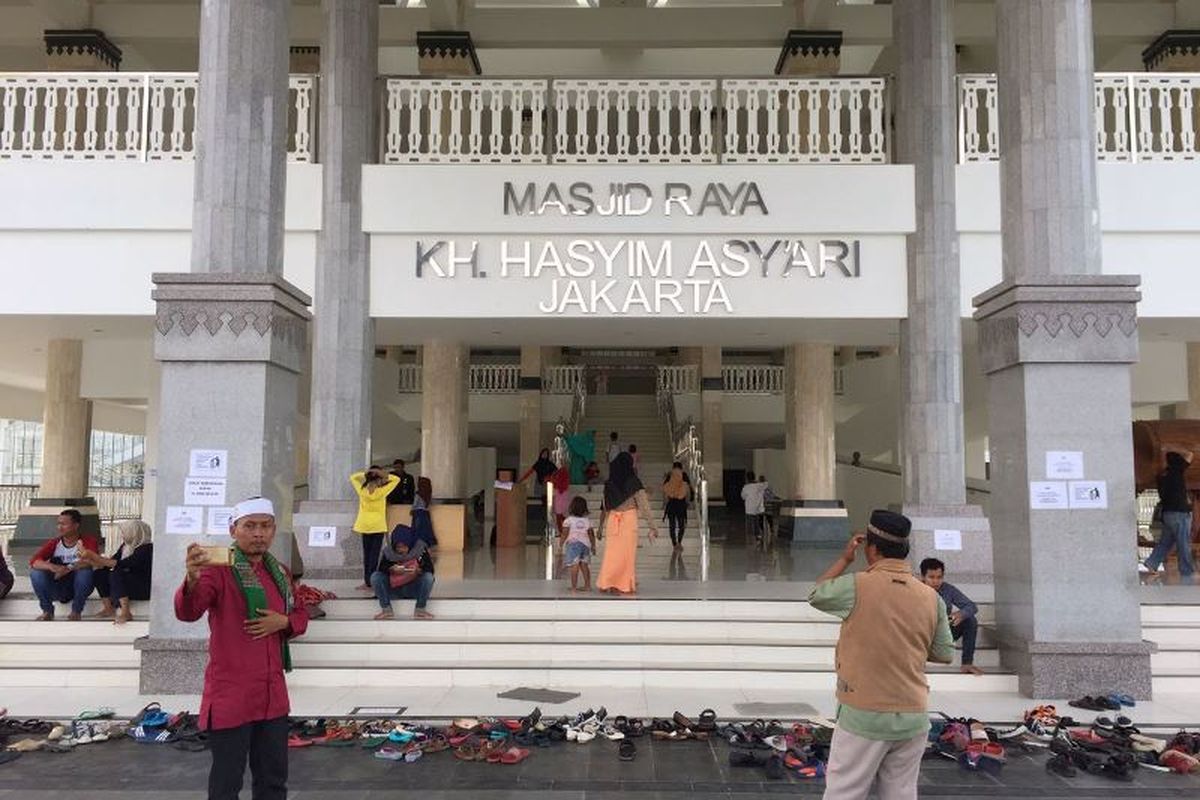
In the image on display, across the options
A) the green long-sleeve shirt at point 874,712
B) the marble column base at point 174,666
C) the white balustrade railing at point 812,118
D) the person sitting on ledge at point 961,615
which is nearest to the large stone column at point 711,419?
the white balustrade railing at point 812,118

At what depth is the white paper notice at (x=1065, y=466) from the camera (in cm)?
598

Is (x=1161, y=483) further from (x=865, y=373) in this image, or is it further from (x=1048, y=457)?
(x=865, y=373)

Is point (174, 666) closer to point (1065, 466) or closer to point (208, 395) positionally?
point (208, 395)

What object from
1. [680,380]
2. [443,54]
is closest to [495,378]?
[680,380]

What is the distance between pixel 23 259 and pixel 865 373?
1355cm

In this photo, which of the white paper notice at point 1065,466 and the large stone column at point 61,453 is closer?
the white paper notice at point 1065,466

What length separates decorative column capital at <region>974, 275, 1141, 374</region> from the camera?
236 inches

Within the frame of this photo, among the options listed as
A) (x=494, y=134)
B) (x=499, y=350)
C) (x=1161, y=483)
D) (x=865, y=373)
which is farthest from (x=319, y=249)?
(x=499, y=350)

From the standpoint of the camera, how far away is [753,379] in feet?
60.6

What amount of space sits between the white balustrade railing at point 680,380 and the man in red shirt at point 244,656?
15.5 metres

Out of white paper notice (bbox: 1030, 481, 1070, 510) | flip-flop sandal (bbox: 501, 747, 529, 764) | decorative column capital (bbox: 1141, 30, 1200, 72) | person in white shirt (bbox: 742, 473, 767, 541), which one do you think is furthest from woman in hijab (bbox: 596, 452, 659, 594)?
decorative column capital (bbox: 1141, 30, 1200, 72)

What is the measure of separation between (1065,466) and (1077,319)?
1021 millimetres

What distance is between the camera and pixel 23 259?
8953 millimetres

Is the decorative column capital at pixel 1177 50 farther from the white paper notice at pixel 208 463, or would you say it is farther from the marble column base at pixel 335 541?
the white paper notice at pixel 208 463
